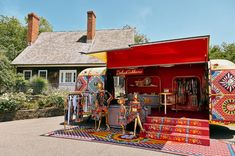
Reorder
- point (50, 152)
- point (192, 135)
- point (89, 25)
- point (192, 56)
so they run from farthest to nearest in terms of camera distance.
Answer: point (89, 25) → point (192, 56) → point (192, 135) → point (50, 152)

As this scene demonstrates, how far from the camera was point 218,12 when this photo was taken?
25.4 feet

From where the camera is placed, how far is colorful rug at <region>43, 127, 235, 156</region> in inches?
172

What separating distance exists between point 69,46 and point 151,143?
580 inches

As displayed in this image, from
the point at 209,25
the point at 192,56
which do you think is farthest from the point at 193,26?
the point at 192,56

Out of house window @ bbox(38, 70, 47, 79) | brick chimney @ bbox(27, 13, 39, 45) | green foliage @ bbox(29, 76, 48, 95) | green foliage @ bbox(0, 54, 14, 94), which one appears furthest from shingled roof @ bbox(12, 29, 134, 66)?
green foliage @ bbox(29, 76, 48, 95)

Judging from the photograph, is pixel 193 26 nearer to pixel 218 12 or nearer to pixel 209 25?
pixel 209 25

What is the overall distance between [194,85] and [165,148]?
521cm

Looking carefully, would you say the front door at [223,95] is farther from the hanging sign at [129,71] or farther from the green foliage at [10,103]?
the green foliage at [10,103]

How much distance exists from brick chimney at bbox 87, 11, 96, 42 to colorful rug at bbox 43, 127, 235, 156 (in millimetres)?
12903

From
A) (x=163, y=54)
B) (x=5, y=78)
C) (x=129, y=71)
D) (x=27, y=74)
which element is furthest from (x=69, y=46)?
(x=163, y=54)

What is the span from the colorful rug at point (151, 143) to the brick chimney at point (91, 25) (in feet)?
42.3

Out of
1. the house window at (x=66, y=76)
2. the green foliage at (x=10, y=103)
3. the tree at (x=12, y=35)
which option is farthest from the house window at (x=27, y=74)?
the green foliage at (x=10, y=103)

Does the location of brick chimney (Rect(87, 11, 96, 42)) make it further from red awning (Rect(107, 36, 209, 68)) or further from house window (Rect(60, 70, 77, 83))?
red awning (Rect(107, 36, 209, 68))

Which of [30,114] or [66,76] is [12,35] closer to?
[66,76]
